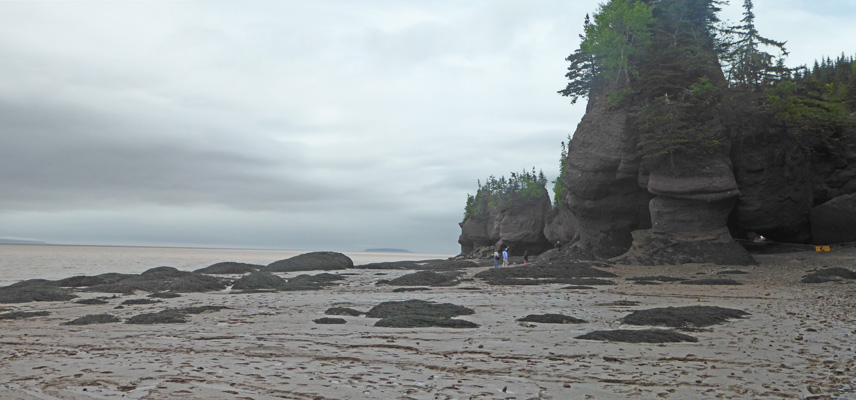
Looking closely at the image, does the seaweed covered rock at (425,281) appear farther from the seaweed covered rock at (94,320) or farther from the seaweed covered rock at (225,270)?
the seaweed covered rock at (225,270)

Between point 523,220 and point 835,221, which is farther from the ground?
point 523,220

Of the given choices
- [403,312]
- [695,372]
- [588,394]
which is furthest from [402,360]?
[403,312]

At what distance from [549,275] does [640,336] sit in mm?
21741

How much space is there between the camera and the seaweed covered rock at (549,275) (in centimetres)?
2913

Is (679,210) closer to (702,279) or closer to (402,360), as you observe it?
(702,279)

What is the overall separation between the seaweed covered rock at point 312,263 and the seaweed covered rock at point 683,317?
38.5 m

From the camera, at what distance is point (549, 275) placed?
1281 inches

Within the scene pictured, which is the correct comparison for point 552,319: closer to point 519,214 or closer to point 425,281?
point 425,281

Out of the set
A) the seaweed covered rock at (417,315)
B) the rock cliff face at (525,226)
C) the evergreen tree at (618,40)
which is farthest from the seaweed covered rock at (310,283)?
the rock cliff face at (525,226)

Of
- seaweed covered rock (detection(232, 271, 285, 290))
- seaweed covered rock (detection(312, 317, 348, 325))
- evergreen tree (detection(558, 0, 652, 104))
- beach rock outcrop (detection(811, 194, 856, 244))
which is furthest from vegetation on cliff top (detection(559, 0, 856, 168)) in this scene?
seaweed covered rock (detection(312, 317, 348, 325))

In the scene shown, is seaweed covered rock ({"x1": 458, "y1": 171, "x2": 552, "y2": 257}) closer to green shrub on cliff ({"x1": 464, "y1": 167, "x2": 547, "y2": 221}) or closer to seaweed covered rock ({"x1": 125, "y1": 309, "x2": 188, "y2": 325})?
green shrub on cliff ({"x1": 464, "y1": 167, "x2": 547, "y2": 221})

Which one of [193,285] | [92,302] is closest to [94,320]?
[92,302]

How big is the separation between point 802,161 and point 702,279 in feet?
68.3

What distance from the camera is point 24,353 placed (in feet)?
33.6
